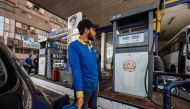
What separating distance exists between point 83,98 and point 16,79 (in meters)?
1.07

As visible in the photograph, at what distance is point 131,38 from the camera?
4441mm

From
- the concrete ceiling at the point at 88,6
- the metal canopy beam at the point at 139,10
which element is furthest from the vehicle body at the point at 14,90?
the concrete ceiling at the point at 88,6

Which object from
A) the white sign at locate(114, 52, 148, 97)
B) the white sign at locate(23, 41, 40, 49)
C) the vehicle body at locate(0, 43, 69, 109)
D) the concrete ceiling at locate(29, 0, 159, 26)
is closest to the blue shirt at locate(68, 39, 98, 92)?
the vehicle body at locate(0, 43, 69, 109)

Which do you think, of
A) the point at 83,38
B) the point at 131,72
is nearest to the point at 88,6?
the point at 131,72

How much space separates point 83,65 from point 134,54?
8.75ft

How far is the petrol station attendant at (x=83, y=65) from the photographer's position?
1.84 m

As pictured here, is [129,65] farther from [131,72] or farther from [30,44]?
[30,44]

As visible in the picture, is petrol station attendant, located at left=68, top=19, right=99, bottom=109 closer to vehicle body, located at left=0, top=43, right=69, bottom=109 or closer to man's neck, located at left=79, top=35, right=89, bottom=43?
man's neck, located at left=79, top=35, right=89, bottom=43

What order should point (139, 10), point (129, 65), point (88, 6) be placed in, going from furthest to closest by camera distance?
1. point (88, 6)
2. point (129, 65)
3. point (139, 10)

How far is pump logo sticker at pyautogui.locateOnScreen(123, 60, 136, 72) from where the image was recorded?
4320 millimetres

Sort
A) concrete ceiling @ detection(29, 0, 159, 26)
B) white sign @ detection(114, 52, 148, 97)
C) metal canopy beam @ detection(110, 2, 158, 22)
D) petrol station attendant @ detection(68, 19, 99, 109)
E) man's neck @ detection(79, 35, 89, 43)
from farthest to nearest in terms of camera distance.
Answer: concrete ceiling @ detection(29, 0, 159, 26) → white sign @ detection(114, 52, 148, 97) → metal canopy beam @ detection(110, 2, 158, 22) → man's neck @ detection(79, 35, 89, 43) → petrol station attendant @ detection(68, 19, 99, 109)

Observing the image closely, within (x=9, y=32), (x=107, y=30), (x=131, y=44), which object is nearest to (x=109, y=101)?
(x=131, y=44)

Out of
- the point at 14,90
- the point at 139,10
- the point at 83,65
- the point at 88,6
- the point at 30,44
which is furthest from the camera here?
the point at 30,44

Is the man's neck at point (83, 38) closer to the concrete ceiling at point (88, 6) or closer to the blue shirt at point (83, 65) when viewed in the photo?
the blue shirt at point (83, 65)
